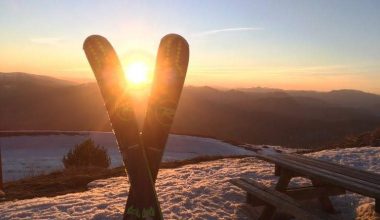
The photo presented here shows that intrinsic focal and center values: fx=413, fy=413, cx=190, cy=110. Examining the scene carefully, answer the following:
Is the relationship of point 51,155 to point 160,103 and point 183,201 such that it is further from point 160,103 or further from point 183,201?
point 160,103

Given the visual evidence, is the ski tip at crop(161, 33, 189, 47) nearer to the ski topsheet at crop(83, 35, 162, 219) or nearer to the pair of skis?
the pair of skis

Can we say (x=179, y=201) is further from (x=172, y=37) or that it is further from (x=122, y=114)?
(x=172, y=37)

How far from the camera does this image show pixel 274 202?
464 cm

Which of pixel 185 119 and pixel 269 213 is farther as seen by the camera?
pixel 185 119

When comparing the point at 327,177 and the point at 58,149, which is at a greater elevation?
the point at 327,177

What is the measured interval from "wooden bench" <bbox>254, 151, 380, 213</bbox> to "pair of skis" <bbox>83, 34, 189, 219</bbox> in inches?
71.6

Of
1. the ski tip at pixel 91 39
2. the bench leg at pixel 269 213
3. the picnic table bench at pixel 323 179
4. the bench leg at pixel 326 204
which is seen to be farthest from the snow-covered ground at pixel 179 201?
the ski tip at pixel 91 39

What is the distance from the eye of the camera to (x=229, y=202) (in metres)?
6.62

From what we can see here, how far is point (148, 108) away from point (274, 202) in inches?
69.3

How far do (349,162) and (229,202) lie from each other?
461 centimetres

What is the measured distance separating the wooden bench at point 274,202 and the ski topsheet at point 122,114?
4.48ft

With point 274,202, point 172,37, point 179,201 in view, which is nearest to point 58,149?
point 179,201

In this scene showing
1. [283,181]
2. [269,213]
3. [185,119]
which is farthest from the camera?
[185,119]

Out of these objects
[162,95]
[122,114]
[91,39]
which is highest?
[91,39]
